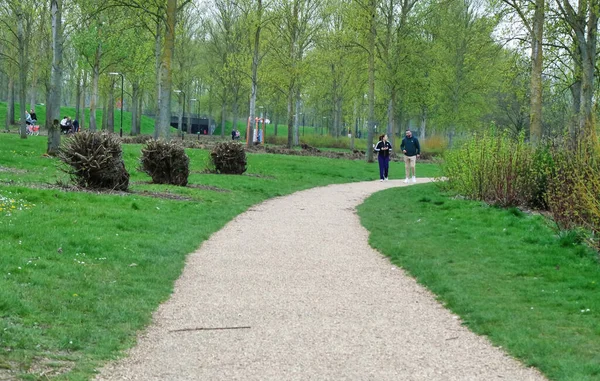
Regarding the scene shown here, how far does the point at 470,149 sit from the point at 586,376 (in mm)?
13395

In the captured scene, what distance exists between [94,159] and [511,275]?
414 inches

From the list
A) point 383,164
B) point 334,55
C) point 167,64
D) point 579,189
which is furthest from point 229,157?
point 334,55

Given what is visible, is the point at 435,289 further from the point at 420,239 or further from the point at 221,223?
the point at 221,223

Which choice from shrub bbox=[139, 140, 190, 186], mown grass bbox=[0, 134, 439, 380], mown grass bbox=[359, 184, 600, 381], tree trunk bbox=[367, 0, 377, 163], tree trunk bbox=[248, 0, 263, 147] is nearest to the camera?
mown grass bbox=[0, 134, 439, 380]

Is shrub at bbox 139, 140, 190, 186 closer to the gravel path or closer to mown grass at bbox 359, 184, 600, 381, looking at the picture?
mown grass at bbox 359, 184, 600, 381

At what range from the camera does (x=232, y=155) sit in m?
25.6

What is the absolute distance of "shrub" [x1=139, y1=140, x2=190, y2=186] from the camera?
19844 millimetres

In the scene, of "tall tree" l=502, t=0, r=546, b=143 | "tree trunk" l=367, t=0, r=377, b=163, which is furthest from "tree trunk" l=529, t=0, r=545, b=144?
"tree trunk" l=367, t=0, r=377, b=163

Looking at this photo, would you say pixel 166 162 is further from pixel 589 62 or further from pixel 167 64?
pixel 589 62

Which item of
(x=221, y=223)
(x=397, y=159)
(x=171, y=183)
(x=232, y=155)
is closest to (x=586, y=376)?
(x=221, y=223)

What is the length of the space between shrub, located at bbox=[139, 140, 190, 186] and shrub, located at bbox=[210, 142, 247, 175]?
5.40m

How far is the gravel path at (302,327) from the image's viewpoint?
17.4ft

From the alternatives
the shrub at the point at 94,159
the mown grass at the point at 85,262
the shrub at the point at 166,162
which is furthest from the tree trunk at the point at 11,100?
the shrub at the point at 94,159

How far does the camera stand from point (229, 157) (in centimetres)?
2548
